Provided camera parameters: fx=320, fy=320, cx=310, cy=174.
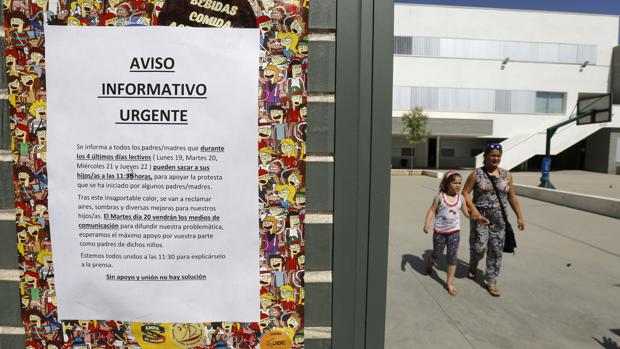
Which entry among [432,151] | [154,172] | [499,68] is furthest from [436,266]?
[499,68]

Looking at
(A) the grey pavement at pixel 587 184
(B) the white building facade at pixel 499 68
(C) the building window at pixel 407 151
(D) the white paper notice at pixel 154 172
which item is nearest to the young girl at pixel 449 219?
(D) the white paper notice at pixel 154 172

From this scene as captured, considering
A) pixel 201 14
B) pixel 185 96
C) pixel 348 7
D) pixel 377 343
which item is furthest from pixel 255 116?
pixel 377 343

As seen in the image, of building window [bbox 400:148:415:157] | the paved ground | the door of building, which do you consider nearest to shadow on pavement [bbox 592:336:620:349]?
the paved ground

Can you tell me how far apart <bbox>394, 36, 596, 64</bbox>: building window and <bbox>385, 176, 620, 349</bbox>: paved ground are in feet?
78.7

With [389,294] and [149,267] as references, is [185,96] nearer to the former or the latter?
[149,267]

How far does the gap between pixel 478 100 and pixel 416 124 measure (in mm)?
6726

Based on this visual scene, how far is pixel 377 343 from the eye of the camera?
1.46 meters

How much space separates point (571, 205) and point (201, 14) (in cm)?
1223

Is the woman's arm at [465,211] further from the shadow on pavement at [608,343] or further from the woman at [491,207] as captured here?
the shadow on pavement at [608,343]

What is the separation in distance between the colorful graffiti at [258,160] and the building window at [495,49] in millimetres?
28199

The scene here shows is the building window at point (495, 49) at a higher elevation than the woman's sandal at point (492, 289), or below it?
higher

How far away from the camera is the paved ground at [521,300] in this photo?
3045 mm

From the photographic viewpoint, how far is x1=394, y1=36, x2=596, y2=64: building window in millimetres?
27062

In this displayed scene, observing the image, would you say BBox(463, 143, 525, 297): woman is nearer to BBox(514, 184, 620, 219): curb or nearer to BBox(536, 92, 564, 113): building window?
BBox(514, 184, 620, 219): curb
